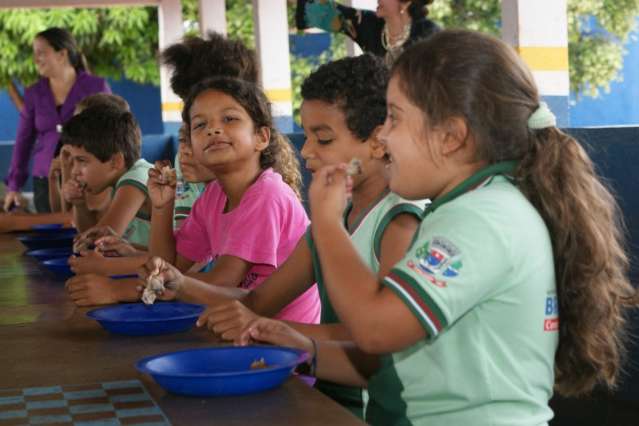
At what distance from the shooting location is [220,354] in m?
1.74

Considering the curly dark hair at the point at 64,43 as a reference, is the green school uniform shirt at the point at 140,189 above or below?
below

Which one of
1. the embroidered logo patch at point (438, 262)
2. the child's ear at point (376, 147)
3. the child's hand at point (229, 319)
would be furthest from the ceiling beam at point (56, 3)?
the embroidered logo patch at point (438, 262)

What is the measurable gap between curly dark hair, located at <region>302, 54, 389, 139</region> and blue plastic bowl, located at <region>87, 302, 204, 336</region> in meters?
0.52

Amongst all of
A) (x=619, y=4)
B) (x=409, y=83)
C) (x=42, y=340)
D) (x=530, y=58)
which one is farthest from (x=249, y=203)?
(x=619, y=4)

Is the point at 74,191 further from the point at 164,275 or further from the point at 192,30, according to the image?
the point at 192,30

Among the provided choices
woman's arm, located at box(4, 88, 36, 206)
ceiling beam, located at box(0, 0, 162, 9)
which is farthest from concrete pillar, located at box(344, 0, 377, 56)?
ceiling beam, located at box(0, 0, 162, 9)

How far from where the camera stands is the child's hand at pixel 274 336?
1.92m

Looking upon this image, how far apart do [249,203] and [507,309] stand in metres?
1.21

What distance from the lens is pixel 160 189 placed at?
121 inches

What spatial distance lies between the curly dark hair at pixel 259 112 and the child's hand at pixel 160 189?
0.64 ft

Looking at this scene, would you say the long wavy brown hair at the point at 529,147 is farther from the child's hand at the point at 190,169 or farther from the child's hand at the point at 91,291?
the child's hand at the point at 190,169

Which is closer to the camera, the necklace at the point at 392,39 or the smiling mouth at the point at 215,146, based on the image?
the smiling mouth at the point at 215,146

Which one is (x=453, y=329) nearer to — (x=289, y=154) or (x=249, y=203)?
(x=249, y=203)

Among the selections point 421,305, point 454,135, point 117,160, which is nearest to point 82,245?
point 117,160
